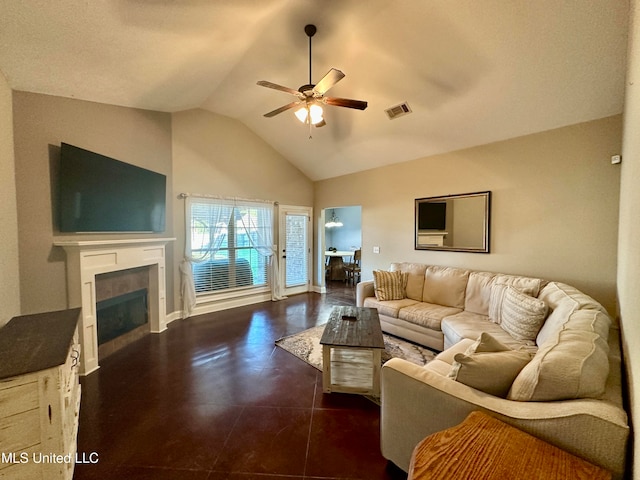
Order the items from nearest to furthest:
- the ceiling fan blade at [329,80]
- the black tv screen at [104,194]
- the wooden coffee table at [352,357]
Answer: the ceiling fan blade at [329,80], the wooden coffee table at [352,357], the black tv screen at [104,194]

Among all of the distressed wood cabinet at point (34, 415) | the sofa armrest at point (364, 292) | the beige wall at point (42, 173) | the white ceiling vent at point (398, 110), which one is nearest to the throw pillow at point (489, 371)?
the distressed wood cabinet at point (34, 415)

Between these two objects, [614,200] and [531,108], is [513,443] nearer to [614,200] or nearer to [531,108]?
[614,200]

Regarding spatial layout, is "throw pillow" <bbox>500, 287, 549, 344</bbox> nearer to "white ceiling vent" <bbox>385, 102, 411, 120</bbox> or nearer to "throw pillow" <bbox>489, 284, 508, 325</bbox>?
"throw pillow" <bbox>489, 284, 508, 325</bbox>

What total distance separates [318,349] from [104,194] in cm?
301

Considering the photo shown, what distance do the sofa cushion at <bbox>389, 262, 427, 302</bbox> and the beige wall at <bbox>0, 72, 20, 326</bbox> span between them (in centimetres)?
415

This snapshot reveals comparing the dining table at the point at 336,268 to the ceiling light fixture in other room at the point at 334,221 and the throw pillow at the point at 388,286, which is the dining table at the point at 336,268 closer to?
the ceiling light fixture in other room at the point at 334,221

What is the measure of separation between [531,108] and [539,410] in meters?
3.05

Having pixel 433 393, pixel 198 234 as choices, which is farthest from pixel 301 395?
pixel 198 234

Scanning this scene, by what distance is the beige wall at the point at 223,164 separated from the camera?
4.16m

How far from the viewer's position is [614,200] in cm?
258

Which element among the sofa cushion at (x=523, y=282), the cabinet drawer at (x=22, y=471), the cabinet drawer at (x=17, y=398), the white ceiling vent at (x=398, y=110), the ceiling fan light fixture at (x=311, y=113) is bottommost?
the cabinet drawer at (x=22, y=471)

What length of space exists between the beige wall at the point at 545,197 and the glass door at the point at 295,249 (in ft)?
8.23

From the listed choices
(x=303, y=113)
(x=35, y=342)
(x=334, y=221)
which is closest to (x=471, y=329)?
(x=303, y=113)

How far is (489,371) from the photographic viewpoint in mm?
1318
